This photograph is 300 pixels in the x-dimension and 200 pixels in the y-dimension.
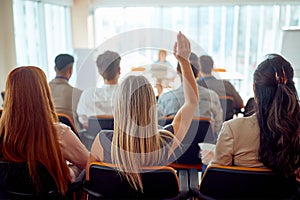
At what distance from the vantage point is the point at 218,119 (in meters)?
2.62

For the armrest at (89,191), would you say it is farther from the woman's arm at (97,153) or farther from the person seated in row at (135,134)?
the person seated in row at (135,134)

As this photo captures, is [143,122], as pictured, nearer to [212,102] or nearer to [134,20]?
[212,102]

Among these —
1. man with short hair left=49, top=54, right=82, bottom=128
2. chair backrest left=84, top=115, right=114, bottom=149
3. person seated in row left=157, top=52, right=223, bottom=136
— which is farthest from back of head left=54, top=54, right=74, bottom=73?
person seated in row left=157, top=52, right=223, bottom=136

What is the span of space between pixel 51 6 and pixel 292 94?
5031 millimetres

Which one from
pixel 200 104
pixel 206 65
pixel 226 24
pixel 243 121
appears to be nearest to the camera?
pixel 243 121

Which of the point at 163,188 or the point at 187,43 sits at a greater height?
the point at 187,43

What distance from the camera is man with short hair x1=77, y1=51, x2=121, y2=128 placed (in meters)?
2.49

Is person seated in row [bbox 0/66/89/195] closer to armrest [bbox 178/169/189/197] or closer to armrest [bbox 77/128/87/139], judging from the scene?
armrest [bbox 178/169/189/197]

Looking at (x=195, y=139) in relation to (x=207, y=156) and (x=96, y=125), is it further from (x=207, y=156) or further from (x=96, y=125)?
(x=96, y=125)

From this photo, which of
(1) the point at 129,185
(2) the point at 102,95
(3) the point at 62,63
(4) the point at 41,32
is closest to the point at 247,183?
(1) the point at 129,185

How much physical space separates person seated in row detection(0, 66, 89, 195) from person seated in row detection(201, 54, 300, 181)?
2.68 ft

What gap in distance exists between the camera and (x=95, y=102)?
2.56 metres

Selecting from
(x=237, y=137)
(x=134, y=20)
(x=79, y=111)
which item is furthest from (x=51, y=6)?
(x=237, y=137)

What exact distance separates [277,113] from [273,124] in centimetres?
5
